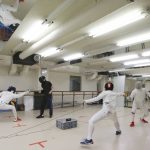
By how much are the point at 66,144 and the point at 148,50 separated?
12.6 ft

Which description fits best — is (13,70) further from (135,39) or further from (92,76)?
(135,39)

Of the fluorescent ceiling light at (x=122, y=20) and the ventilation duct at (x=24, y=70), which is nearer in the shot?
the fluorescent ceiling light at (x=122, y=20)

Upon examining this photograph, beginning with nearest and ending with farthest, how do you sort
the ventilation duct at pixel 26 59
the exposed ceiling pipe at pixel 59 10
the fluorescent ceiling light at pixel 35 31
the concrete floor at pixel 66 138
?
1. the exposed ceiling pipe at pixel 59 10
2. the concrete floor at pixel 66 138
3. the fluorescent ceiling light at pixel 35 31
4. the ventilation duct at pixel 26 59

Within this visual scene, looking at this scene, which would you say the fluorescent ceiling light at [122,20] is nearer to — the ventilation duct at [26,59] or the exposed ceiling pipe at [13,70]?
the ventilation duct at [26,59]

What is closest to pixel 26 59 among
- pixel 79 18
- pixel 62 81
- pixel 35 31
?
Result: pixel 35 31

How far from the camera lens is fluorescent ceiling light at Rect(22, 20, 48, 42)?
3797 millimetres

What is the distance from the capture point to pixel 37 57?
7.15m

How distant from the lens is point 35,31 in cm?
421

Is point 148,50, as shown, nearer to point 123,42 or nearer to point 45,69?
point 123,42

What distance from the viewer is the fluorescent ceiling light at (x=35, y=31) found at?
149 inches

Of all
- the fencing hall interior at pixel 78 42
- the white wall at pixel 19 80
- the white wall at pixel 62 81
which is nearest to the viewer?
the fencing hall interior at pixel 78 42


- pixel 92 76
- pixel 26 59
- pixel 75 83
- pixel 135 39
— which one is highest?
pixel 135 39

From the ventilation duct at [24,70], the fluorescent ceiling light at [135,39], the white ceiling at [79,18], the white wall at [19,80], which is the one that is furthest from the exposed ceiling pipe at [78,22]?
the white wall at [19,80]

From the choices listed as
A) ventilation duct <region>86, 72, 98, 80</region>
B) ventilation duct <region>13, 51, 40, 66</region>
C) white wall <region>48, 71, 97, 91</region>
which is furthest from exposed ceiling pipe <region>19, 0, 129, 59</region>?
ventilation duct <region>86, 72, 98, 80</region>
